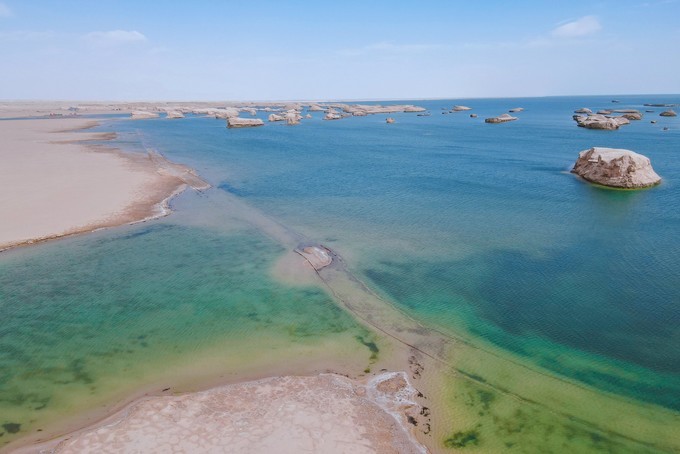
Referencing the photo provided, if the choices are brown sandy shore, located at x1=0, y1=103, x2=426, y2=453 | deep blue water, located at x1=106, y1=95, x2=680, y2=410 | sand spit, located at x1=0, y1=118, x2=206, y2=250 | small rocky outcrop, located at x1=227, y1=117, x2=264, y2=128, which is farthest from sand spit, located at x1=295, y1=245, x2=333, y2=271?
small rocky outcrop, located at x1=227, y1=117, x2=264, y2=128

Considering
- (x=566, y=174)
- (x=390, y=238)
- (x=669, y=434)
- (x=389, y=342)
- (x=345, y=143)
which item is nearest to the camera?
(x=669, y=434)

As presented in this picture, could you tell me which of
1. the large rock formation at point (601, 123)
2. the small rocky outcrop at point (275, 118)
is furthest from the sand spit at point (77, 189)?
the large rock formation at point (601, 123)

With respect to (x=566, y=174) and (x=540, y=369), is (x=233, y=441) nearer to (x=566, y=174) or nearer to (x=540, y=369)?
(x=540, y=369)

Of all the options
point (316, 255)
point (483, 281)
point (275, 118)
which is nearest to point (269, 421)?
point (316, 255)

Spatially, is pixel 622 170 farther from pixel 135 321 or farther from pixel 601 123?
pixel 601 123

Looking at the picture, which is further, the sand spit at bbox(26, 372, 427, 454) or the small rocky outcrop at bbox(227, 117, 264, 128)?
the small rocky outcrop at bbox(227, 117, 264, 128)

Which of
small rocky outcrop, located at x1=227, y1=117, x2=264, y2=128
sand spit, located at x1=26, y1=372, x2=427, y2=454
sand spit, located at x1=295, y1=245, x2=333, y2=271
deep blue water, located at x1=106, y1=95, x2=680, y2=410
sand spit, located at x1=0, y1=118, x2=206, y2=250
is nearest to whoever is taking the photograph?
sand spit, located at x1=26, y1=372, x2=427, y2=454

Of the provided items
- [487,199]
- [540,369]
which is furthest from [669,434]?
[487,199]

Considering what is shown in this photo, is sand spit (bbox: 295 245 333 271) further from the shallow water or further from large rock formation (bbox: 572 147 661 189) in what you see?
large rock formation (bbox: 572 147 661 189)
